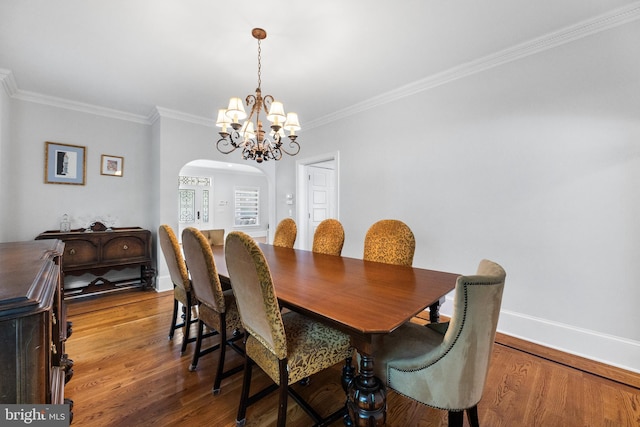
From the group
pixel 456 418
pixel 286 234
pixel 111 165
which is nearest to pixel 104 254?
pixel 111 165

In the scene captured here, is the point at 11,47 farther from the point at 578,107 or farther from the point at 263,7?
the point at 578,107

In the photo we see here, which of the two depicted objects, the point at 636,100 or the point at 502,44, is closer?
the point at 636,100

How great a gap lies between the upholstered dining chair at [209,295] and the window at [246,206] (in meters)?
6.76

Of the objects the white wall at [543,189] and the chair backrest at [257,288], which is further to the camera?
the white wall at [543,189]

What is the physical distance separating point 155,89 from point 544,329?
15.1 ft

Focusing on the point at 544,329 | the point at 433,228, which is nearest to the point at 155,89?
the point at 433,228

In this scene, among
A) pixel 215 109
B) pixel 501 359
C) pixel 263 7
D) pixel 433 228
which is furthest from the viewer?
pixel 215 109

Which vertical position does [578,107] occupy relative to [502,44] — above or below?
below

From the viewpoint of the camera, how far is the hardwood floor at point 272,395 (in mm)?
1440

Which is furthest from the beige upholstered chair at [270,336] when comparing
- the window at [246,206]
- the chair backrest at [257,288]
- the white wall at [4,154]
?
the window at [246,206]

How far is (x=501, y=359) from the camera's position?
6.57ft

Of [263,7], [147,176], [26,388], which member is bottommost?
[26,388]

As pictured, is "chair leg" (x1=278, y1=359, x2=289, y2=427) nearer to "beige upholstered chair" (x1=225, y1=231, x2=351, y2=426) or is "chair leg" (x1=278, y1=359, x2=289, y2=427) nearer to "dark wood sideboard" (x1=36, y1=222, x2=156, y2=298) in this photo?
"beige upholstered chair" (x1=225, y1=231, x2=351, y2=426)

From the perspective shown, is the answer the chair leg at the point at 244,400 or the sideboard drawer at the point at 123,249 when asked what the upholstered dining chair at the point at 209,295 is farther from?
the sideboard drawer at the point at 123,249
